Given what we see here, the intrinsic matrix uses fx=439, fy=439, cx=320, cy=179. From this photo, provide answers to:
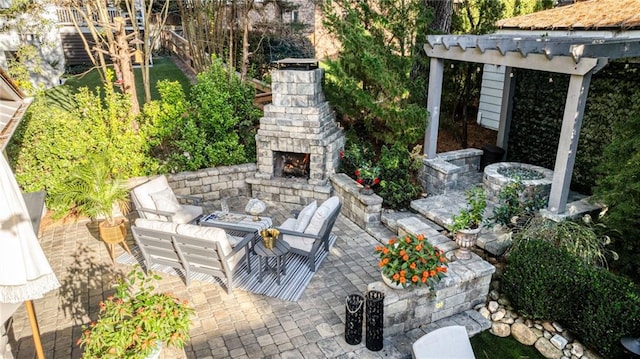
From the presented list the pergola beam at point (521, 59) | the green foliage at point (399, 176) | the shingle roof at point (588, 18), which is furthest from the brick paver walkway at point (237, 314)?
the shingle roof at point (588, 18)

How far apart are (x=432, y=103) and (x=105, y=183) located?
22.1ft

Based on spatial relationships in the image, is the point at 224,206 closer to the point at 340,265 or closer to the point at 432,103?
the point at 340,265

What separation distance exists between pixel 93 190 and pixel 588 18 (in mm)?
9952

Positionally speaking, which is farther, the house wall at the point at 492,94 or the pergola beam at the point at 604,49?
the house wall at the point at 492,94

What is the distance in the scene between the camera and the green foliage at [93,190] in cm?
769

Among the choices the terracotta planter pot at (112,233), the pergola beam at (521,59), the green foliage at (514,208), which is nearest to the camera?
the pergola beam at (521,59)

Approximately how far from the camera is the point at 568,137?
7074 mm

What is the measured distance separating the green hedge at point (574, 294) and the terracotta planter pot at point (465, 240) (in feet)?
1.84

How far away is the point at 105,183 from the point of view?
7.91m

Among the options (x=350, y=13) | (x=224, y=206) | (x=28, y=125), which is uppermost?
(x=350, y=13)

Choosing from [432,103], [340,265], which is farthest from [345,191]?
[432,103]

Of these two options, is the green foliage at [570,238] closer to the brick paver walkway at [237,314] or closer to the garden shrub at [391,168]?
the brick paver walkway at [237,314]

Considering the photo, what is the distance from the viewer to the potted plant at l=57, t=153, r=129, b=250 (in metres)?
7.33

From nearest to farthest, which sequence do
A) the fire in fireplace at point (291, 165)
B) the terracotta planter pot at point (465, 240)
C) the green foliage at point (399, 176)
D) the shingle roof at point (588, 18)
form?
1. the terracotta planter pot at point (465, 240)
2. the shingle roof at point (588, 18)
3. the green foliage at point (399, 176)
4. the fire in fireplace at point (291, 165)
